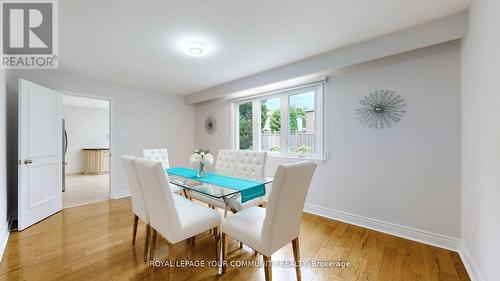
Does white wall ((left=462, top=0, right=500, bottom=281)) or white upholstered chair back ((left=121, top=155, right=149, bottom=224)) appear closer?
white wall ((left=462, top=0, right=500, bottom=281))

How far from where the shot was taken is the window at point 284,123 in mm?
3076

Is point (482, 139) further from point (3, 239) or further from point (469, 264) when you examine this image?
point (3, 239)

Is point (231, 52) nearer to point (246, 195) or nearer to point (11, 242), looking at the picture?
point (246, 195)

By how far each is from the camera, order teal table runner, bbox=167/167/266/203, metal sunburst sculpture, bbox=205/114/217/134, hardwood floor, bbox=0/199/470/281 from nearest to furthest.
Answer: hardwood floor, bbox=0/199/470/281, teal table runner, bbox=167/167/266/203, metal sunburst sculpture, bbox=205/114/217/134

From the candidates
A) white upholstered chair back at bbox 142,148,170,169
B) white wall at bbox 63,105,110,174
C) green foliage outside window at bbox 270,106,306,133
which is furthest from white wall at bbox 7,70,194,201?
white wall at bbox 63,105,110,174

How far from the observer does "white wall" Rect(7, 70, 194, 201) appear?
3.22 meters

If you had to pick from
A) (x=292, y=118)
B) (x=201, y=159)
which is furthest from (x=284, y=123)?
(x=201, y=159)

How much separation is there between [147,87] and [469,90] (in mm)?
4718

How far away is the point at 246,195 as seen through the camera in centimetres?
190

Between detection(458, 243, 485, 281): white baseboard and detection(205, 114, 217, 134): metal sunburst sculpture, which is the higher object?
detection(205, 114, 217, 134): metal sunburst sculpture

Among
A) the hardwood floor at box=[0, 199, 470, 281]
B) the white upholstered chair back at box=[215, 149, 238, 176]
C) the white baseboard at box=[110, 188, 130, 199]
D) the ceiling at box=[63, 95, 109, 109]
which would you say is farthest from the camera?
the ceiling at box=[63, 95, 109, 109]

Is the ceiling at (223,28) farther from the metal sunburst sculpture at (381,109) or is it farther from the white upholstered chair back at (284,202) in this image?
the white upholstered chair back at (284,202)

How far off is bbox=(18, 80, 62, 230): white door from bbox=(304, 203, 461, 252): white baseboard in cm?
384

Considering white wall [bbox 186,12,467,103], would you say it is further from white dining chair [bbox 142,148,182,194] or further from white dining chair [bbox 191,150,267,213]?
white dining chair [bbox 142,148,182,194]
